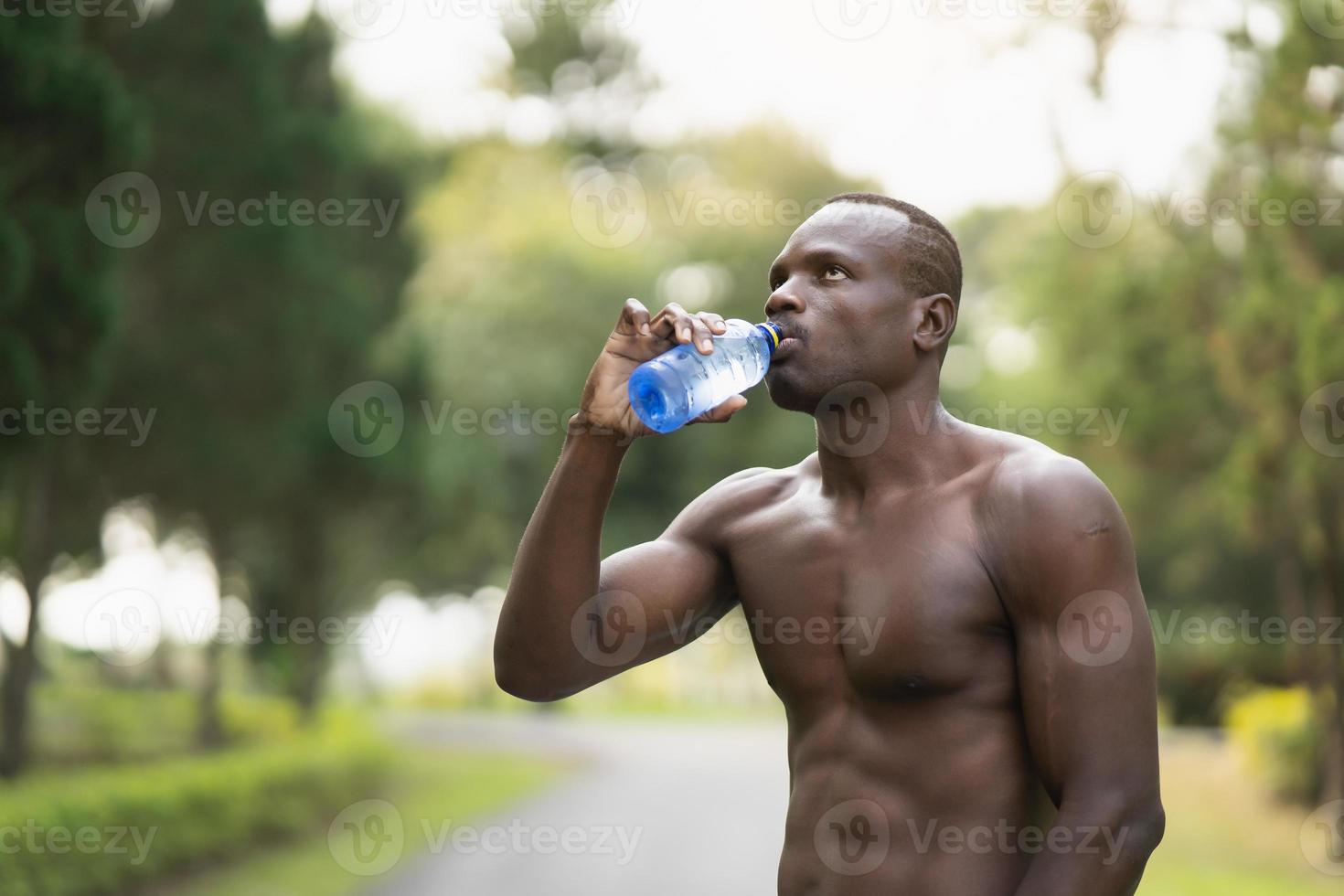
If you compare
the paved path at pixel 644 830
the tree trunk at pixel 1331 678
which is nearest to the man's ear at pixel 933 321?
the paved path at pixel 644 830

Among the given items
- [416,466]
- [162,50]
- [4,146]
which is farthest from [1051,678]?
[416,466]

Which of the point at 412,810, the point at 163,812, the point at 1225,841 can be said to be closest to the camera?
the point at 163,812

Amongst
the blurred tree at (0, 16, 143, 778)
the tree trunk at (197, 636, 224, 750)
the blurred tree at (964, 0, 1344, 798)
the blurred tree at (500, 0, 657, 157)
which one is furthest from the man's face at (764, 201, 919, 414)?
the blurred tree at (500, 0, 657, 157)

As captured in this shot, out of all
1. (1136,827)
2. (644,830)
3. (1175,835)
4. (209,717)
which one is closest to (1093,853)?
(1136,827)

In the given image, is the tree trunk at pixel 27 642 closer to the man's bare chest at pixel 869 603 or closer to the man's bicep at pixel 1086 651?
the man's bare chest at pixel 869 603

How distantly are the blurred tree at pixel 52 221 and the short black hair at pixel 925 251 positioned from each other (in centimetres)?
649

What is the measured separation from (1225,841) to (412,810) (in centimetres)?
863

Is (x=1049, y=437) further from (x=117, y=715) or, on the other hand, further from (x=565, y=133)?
(x=565, y=133)

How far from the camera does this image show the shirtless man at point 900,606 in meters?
2.36

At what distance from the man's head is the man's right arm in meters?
0.17

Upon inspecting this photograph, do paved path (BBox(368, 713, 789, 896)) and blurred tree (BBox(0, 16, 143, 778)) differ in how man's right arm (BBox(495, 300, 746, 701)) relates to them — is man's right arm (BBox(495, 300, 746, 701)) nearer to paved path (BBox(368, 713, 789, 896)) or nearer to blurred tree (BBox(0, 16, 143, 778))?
blurred tree (BBox(0, 16, 143, 778))

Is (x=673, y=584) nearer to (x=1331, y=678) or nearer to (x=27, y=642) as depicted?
(x=27, y=642)

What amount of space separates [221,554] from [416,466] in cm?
233

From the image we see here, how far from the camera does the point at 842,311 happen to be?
2566mm
